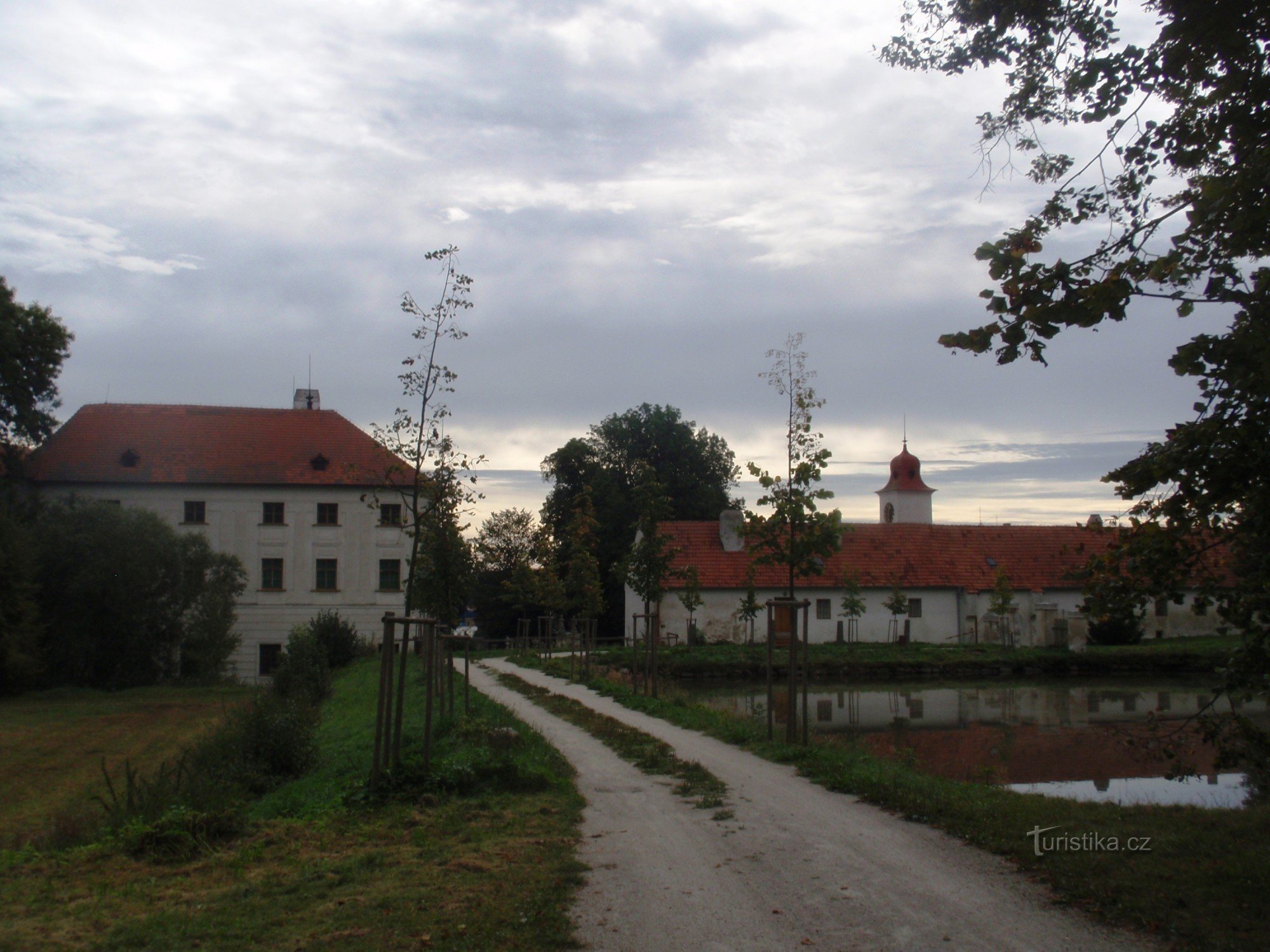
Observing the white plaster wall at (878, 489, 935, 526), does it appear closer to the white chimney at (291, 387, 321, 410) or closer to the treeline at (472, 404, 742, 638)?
the treeline at (472, 404, 742, 638)

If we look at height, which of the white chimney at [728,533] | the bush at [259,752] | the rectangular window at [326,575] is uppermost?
the white chimney at [728,533]

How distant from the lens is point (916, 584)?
48.3 m

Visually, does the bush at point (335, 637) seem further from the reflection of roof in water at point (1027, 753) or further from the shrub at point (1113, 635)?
the shrub at point (1113, 635)

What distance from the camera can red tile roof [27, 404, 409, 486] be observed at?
45719 mm

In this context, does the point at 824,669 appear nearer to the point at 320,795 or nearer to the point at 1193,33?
the point at 320,795

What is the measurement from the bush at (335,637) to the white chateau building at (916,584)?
47.4 feet

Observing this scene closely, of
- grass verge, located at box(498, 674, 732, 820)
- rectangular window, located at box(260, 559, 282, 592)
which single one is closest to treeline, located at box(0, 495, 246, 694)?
rectangular window, located at box(260, 559, 282, 592)

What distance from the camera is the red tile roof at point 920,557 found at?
47906 mm

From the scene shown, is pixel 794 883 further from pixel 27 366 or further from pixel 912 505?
pixel 912 505

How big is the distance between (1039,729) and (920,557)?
3175cm

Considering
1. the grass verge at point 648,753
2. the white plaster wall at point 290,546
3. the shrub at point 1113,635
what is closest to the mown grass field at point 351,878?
the grass verge at point 648,753

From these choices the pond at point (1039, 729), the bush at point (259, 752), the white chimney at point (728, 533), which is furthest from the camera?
the white chimney at point (728, 533)

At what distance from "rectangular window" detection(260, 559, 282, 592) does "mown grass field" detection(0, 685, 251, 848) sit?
12455 millimetres

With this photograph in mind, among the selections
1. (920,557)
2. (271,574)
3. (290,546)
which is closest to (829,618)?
(920,557)
